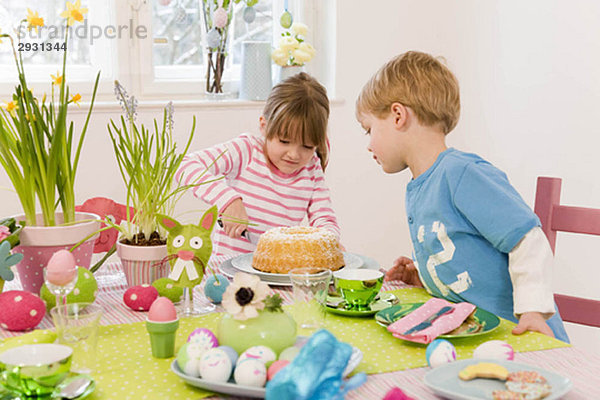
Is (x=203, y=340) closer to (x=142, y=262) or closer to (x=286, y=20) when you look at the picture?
(x=142, y=262)

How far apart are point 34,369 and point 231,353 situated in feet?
0.74

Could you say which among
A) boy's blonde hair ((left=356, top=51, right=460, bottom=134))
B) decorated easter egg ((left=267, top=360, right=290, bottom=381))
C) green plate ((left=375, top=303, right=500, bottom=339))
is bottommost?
green plate ((left=375, top=303, right=500, bottom=339))

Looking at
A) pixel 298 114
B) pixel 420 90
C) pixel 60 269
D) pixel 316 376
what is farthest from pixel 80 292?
pixel 298 114

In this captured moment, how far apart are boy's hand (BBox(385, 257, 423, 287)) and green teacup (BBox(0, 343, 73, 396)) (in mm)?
735

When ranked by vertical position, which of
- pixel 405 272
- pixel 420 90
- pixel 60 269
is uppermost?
pixel 420 90

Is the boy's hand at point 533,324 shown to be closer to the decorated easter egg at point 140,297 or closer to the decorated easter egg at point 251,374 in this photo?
the decorated easter egg at point 251,374

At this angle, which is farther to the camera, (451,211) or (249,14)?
(249,14)

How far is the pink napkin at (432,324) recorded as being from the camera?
960 millimetres

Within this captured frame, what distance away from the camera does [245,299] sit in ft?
2.82

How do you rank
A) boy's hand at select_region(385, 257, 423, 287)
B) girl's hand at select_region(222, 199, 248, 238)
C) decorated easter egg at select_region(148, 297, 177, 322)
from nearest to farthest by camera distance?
decorated easter egg at select_region(148, 297, 177, 322) → boy's hand at select_region(385, 257, 423, 287) → girl's hand at select_region(222, 199, 248, 238)

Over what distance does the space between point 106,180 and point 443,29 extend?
160 centimetres

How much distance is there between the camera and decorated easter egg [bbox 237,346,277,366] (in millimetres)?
803

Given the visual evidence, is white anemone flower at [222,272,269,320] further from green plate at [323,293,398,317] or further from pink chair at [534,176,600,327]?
pink chair at [534,176,600,327]

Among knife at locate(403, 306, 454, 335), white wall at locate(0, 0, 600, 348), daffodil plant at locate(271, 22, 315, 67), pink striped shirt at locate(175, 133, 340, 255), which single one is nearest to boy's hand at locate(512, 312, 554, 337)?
knife at locate(403, 306, 454, 335)
